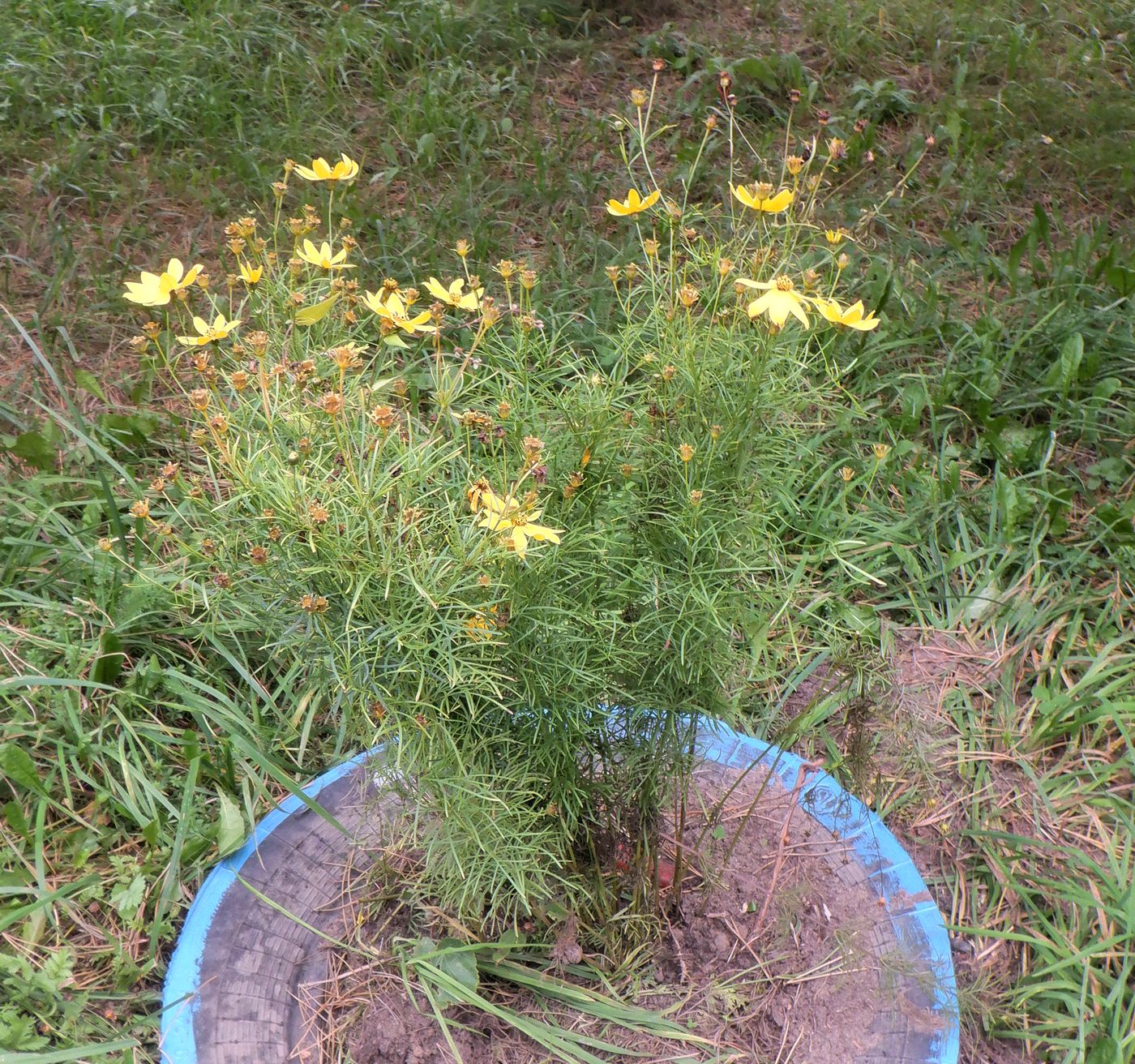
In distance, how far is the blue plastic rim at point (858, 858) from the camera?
1.52 meters

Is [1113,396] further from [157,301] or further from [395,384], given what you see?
[157,301]

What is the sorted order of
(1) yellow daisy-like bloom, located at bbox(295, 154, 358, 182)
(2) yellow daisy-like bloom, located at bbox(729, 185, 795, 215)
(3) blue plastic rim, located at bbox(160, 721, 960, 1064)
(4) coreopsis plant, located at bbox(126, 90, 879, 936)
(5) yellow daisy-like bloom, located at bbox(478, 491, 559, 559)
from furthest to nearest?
(3) blue plastic rim, located at bbox(160, 721, 960, 1064) → (1) yellow daisy-like bloom, located at bbox(295, 154, 358, 182) → (2) yellow daisy-like bloom, located at bbox(729, 185, 795, 215) → (4) coreopsis plant, located at bbox(126, 90, 879, 936) → (5) yellow daisy-like bloom, located at bbox(478, 491, 559, 559)

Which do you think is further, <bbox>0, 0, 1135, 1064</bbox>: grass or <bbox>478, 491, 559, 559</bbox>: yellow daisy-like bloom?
<bbox>0, 0, 1135, 1064</bbox>: grass

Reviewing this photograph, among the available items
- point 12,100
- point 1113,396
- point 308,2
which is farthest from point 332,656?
point 308,2

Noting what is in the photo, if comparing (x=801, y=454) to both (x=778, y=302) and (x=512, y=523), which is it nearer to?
(x=778, y=302)

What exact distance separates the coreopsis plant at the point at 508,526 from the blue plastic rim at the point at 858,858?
0.70 feet

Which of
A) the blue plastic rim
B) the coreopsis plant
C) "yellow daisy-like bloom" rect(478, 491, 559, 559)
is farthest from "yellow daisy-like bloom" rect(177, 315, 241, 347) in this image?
the blue plastic rim

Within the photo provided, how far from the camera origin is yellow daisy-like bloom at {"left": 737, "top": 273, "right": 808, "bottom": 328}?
114cm

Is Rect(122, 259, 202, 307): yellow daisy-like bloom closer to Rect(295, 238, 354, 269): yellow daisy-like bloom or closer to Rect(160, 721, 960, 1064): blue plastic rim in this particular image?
Rect(295, 238, 354, 269): yellow daisy-like bloom

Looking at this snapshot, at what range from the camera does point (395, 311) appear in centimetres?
126

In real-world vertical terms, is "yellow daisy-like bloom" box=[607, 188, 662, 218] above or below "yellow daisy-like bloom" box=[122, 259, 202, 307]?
above

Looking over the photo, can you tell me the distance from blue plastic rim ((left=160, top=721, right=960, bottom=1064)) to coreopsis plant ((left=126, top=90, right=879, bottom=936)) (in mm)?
214

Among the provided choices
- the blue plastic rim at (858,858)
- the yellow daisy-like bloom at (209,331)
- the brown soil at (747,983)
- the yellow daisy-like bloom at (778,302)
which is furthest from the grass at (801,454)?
the yellow daisy-like bloom at (209,331)

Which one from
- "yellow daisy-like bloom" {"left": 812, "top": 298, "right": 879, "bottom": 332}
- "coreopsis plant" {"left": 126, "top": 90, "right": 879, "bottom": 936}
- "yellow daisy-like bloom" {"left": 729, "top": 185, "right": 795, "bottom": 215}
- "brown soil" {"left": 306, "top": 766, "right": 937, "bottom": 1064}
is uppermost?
"yellow daisy-like bloom" {"left": 729, "top": 185, "right": 795, "bottom": 215}
